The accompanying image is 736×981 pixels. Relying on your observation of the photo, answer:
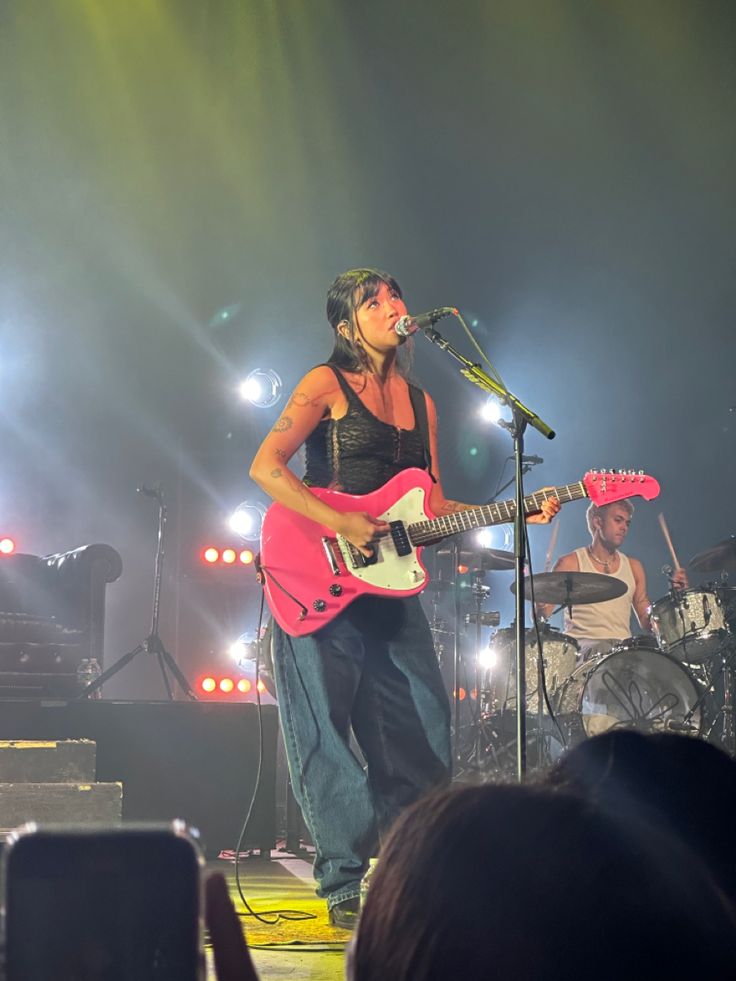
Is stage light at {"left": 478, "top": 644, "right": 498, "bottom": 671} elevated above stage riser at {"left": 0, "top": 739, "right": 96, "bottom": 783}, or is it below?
above

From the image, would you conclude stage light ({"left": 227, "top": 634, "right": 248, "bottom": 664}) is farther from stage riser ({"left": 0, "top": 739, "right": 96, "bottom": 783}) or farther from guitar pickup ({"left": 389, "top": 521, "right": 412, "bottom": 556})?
guitar pickup ({"left": 389, "top": 521, "right": 412, "bottom": 556})

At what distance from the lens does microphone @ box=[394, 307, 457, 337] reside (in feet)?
11.4

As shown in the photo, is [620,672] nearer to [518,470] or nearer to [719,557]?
[719,557]

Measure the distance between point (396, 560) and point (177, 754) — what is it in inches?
89.3

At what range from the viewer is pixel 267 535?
3.59 m

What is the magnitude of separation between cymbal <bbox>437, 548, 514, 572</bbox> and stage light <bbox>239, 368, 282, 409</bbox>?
2086 millimetres

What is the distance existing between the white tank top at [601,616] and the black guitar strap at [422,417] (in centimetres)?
449

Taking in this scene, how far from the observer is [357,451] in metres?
3.59

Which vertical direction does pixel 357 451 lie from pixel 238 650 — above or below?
above

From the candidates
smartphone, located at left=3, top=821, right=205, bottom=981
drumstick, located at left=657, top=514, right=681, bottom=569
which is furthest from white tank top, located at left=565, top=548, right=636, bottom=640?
smartphone, located at left=3, top=821, right=205, bottom=981

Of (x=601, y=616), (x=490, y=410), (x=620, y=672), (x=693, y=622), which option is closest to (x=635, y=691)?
(x=620, y=672)

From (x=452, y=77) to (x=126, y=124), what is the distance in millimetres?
2437

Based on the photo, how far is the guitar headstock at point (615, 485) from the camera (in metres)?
3.87

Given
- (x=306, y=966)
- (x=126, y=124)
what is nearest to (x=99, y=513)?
(x=126, y=124)
